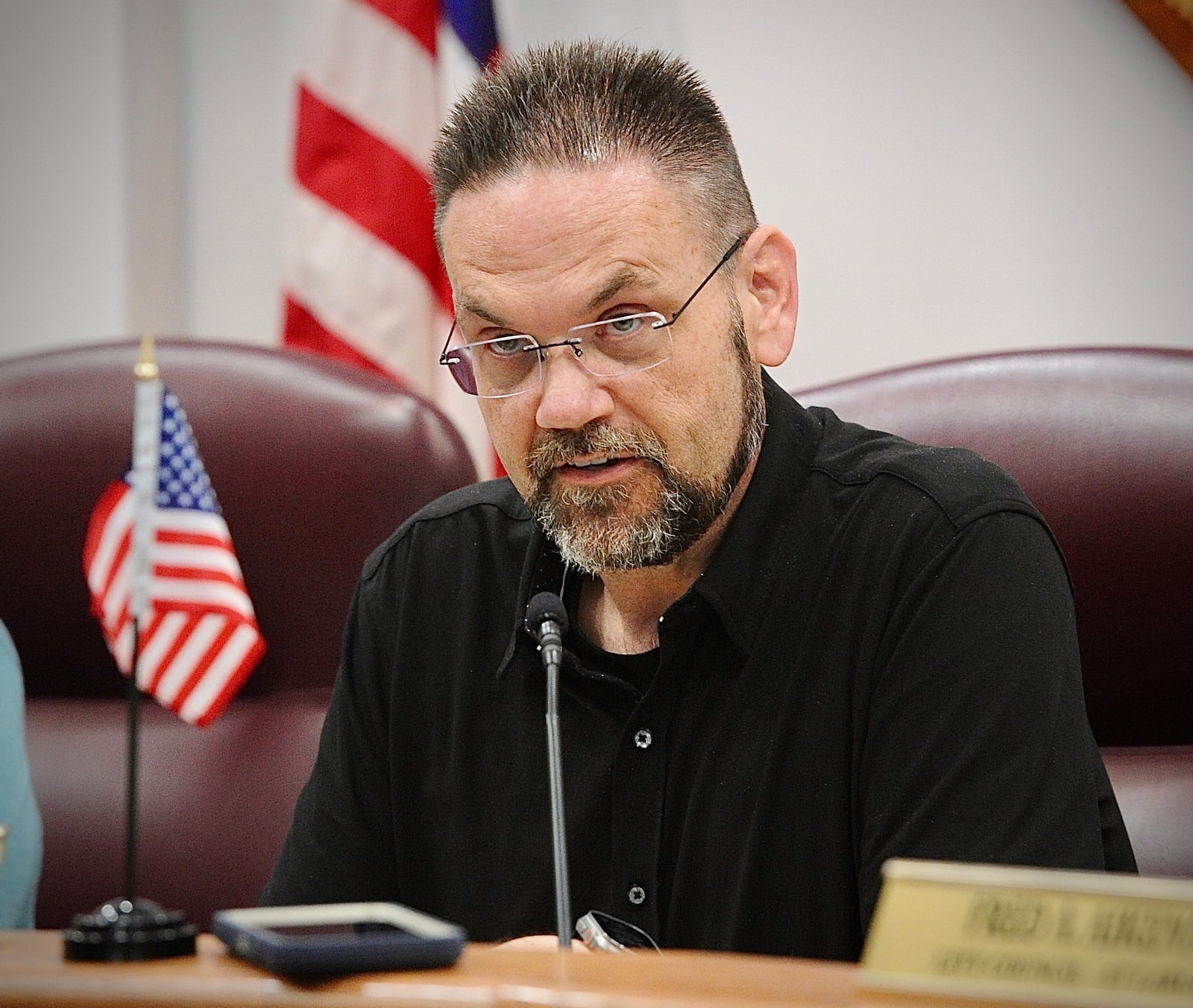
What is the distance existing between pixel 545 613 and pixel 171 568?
0.31 m

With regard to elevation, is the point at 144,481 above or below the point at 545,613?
above

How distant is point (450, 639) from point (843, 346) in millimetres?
1114

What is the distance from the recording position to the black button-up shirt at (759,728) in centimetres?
128

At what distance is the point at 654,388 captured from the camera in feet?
4.79

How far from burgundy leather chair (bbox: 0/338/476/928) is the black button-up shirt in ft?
1.08

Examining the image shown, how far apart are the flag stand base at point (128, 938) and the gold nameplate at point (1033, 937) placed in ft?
1.30

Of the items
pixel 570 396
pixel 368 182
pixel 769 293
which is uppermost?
pixel 368 182

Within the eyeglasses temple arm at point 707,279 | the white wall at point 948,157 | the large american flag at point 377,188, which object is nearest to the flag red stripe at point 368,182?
the large american flag at point 377,188

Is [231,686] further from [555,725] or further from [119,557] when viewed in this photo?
[555,725]

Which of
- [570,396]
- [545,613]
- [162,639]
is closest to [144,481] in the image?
[162,639]

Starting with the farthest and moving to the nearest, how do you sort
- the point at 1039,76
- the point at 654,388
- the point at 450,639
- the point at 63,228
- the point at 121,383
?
1. the point at 63,228
2. the point at 1039,76
3. the point at 121,383
4. the point at 450,639
5. the point at 654,388

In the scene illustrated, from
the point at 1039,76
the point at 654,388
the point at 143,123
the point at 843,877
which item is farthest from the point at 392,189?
the point at 843,877

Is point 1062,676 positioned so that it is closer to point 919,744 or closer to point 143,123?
point 919,744

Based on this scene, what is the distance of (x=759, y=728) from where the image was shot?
4.71ft
